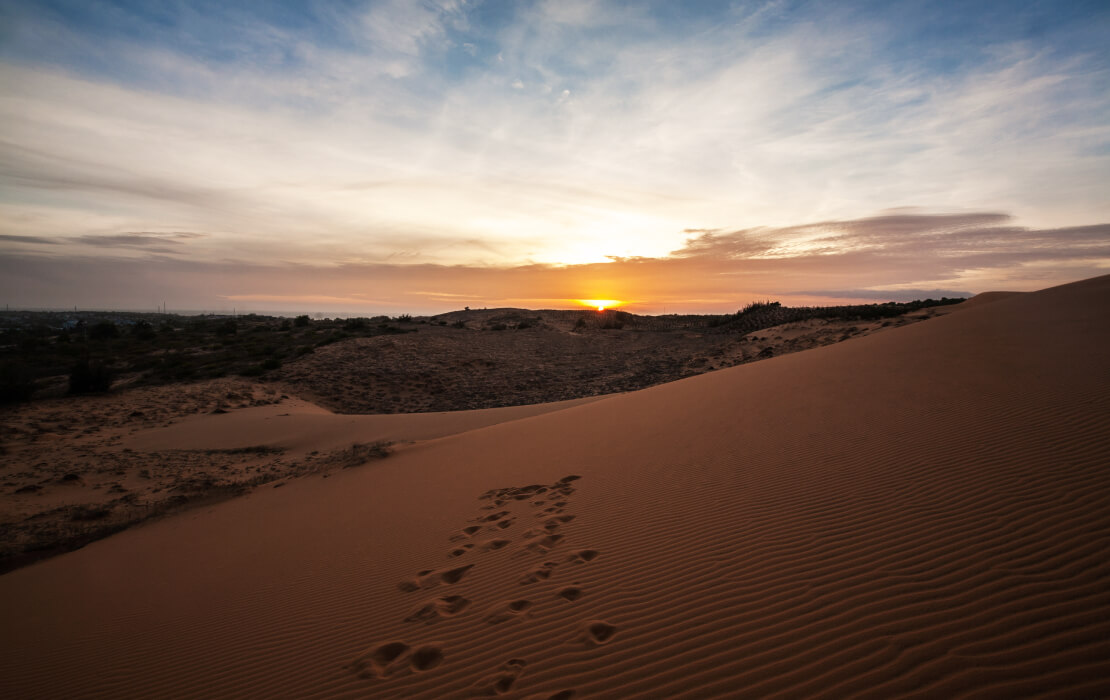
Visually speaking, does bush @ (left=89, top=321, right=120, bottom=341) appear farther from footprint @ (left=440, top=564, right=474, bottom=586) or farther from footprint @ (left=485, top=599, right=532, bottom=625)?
footprint @ (left=485, top=599, right=532, bottom=625)

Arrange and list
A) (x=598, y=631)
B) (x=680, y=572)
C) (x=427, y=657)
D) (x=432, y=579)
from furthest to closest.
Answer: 1. (x=432, y=579)
2. (x=680, y=572)
3. (x=427, y=657)
4. (x=598, y=631)

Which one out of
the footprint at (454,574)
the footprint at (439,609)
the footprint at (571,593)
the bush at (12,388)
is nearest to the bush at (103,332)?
the bush at (12,388)

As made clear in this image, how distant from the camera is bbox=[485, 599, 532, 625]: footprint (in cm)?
343

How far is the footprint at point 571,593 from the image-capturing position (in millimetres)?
3531

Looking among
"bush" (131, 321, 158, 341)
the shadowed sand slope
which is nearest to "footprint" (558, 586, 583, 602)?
the shadowed sand slope

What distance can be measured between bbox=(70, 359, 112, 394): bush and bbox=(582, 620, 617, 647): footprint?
19.0 metres

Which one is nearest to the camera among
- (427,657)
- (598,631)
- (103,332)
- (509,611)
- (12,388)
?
(598,631)

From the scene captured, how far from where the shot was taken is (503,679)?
9.27ft

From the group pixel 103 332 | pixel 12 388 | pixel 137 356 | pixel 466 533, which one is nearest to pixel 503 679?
pixel 466 533

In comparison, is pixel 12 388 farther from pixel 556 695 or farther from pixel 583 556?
pixel 556 695

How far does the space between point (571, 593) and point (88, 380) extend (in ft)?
61.4

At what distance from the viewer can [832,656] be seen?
2.46 meters

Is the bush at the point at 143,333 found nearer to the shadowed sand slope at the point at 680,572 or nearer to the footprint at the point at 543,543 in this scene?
the shadowed sand slope at the point at 680,572

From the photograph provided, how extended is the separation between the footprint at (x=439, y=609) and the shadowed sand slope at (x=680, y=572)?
0.02 metres
